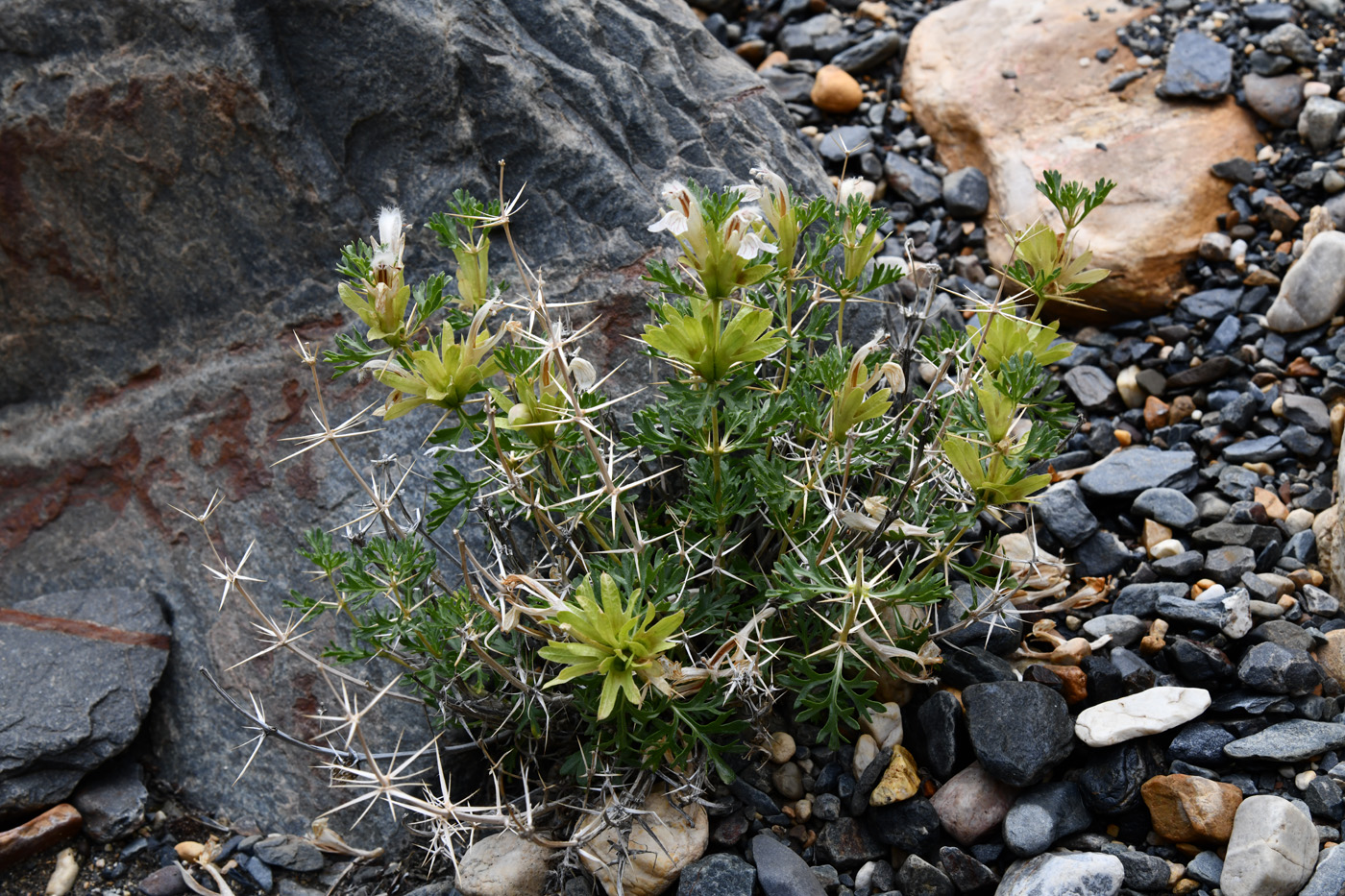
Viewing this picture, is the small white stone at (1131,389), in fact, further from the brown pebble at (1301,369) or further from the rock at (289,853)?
the rock at (289,853)

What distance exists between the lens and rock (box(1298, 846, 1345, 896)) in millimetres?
2670

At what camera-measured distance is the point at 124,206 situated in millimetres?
4188

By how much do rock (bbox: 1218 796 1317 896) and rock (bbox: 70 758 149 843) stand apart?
343 centimetres

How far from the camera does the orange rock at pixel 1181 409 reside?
4.33 m

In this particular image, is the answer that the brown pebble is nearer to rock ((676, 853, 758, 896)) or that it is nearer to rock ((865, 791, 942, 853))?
rock ((865, 791, 942, 853))

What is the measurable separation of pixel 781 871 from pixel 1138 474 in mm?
2042

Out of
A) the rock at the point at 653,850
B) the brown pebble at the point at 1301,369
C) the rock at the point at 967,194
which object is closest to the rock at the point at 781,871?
the rock at the point at 653,850

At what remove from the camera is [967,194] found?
5270 millimetres

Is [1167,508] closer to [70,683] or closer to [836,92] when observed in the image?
[836,92]

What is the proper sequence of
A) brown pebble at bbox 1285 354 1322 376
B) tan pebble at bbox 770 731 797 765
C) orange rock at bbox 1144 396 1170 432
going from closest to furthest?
1. tan pebble at bbox 770 731 797 765
2. brown pebble at bbox 1285 354 1322 376
3. orange rock at bbox 1144 396 1170 432

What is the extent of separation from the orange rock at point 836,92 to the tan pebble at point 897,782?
3.70 m

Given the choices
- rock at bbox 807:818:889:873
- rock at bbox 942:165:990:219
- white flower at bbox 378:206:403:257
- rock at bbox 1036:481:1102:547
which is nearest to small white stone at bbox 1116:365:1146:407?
rock at bbox 1036:481:1102:547

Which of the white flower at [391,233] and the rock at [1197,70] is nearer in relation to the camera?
the white flower at [391,233]

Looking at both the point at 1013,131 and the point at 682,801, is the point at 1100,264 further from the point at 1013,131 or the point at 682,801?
the point at 682,801
